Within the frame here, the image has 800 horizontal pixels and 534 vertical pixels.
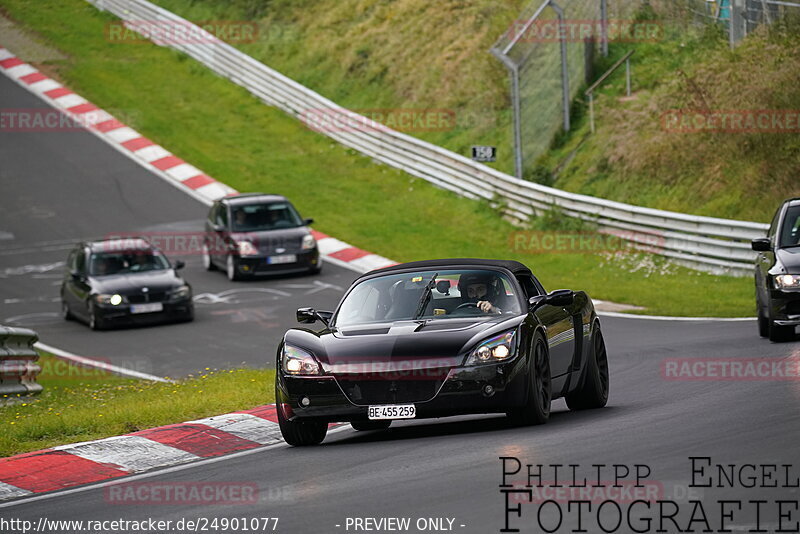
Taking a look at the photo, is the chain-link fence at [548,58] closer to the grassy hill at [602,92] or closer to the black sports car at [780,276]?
the grassy hill at [602,92]

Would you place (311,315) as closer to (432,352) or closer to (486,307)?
(486,307)

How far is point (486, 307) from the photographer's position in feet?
35.5

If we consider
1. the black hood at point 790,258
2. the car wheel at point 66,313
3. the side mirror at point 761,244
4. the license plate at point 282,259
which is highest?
the side mirror at point 761,244

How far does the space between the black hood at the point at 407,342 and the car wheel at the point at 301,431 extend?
0.58 m

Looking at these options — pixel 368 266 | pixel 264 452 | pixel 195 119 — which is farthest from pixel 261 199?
pixel 264 452

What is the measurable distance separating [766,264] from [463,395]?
779 centimetres

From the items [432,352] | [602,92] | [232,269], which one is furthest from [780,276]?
[602,92]

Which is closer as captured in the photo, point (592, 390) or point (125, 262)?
point (592, 390)

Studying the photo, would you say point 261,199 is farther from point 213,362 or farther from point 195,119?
point 195,119

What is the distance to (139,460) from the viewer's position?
33.6ft

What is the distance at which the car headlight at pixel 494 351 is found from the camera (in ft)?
32.3

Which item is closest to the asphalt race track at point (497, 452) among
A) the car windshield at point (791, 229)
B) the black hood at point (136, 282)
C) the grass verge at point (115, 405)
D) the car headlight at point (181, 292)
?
the car windshield at point (791, 229)

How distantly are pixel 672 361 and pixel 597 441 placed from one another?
634 centimetres

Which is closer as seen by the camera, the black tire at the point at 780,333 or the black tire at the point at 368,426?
the black tire at the point at 368,426
